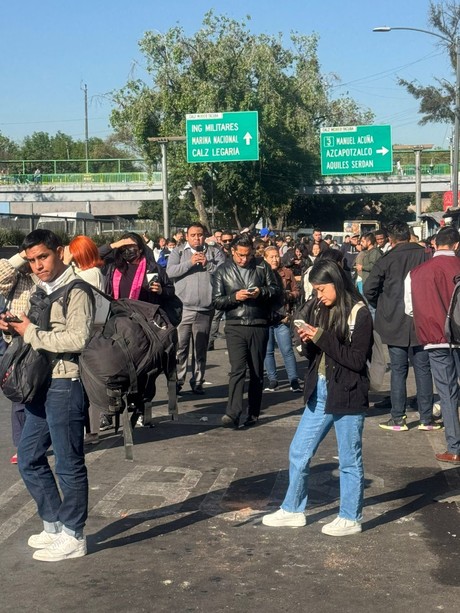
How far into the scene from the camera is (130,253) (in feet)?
30.0

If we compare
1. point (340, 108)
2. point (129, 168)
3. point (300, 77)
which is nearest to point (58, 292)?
point (300, 77)

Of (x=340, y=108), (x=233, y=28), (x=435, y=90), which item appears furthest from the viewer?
(x=340, y=108)

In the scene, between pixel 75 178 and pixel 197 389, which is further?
pixel 75 178

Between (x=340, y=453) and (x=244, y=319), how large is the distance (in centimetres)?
366

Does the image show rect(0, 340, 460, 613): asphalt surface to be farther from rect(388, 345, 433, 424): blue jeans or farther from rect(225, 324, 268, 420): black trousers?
rect(225, 324, 268, 420): black trousers

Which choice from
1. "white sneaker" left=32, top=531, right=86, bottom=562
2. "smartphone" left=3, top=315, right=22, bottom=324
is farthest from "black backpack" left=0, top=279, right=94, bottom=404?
"white sneaker" left=32, top=531, right=86, bottom=562

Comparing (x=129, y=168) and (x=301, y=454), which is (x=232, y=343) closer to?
(x=301, y=454)

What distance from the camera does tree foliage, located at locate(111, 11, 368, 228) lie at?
5647cm

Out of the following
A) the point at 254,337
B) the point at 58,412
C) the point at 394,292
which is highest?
the point at 394,292

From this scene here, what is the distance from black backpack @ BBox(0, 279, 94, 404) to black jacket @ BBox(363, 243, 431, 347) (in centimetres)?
471

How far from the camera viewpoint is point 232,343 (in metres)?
9.49

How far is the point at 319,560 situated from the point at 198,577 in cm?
73

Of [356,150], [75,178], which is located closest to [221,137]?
[356,150]

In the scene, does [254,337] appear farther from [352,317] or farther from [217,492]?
[352,317]
